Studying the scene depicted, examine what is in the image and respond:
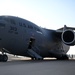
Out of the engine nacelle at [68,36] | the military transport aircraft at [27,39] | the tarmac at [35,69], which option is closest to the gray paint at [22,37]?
the military transport aircraft at [27,39]

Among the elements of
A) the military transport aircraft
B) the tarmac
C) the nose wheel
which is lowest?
the tarmac

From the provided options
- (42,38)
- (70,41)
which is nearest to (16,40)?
(42,38)

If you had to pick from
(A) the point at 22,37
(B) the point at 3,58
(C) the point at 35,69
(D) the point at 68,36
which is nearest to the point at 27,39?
(A) the point at 22,37

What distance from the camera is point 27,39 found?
16.8m

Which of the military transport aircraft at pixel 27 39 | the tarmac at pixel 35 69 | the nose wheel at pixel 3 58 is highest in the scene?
the military transport aircraft at pixel 27 39

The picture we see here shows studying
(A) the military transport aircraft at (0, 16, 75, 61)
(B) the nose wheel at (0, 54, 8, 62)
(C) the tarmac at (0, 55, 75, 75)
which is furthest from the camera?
(A) the military transport aircraft at (0, 16, 75, 61)

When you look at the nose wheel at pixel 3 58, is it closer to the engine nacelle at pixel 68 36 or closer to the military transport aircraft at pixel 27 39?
the military transport aircraft at pixel 27 39

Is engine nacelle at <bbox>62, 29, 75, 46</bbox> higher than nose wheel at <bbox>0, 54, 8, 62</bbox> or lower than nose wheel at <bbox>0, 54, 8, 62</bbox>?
higher

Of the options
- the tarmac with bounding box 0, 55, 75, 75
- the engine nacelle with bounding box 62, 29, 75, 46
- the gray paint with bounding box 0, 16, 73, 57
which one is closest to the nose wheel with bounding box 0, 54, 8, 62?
the gray paint with bounding box 0, 16, 73, 57

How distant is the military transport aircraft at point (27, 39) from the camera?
14.8m

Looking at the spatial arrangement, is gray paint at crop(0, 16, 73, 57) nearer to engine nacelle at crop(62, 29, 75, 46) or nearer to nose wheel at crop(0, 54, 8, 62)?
nose wheel at crop(0, 54, 8, 62)

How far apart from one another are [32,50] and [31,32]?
1.71m

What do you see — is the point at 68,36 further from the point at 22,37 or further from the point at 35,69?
the point at 35,69

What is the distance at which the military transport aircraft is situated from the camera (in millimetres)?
14844
